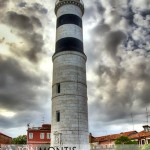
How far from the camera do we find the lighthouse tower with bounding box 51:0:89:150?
19.0 m

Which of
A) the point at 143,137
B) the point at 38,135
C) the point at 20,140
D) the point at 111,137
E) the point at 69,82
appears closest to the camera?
the point at 69,82

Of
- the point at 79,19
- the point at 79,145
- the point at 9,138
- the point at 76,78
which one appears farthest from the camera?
the point at 9,138

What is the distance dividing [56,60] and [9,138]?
168 ft

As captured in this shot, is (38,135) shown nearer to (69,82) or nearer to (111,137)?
(111,137)

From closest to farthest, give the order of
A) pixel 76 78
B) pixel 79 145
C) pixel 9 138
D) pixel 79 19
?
pixel 79 145 → pixel 76 78 → pixel 79 19 → pixel 9 138

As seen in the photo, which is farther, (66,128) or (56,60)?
(56,60)

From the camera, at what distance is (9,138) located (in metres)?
66.5

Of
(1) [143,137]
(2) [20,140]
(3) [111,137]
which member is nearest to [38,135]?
(2) [20,140]

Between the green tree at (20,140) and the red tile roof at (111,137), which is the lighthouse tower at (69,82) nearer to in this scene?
the red tile roof at (111,137)

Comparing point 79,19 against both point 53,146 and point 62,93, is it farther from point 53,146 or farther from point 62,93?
point 53,146

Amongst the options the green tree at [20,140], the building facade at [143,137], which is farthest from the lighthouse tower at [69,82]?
the green tree at [20,140]

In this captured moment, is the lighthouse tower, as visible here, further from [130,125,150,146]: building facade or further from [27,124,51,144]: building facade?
[27,124,51,144]: building facade

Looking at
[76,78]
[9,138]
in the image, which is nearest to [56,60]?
[76,78]

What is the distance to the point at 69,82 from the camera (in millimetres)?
19922
